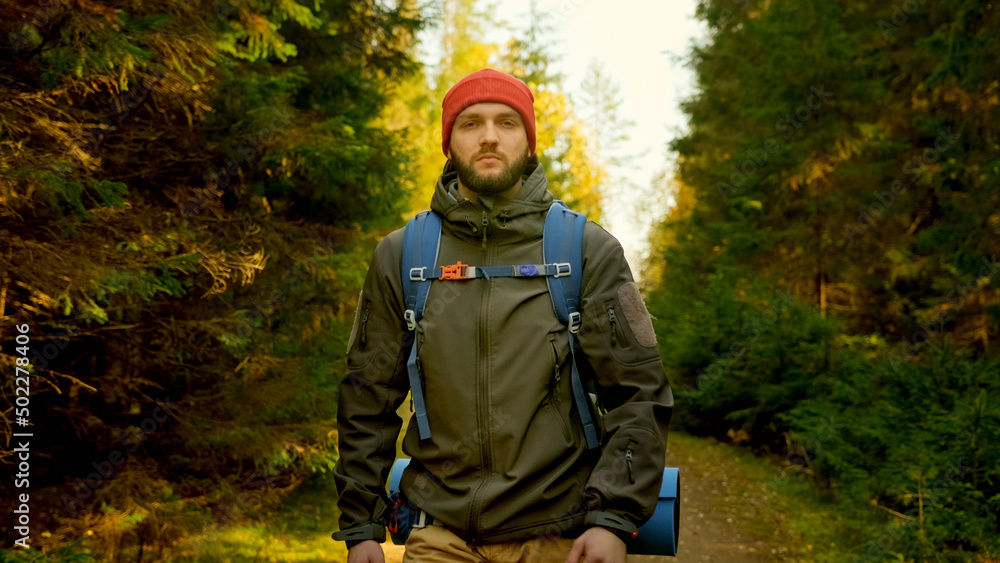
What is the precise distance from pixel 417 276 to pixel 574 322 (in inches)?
22.2

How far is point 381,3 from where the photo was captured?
28.5ft

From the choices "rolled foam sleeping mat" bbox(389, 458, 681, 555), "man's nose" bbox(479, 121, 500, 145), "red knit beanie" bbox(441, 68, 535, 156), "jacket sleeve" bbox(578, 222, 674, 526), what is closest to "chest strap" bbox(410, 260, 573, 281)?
"jacket sleeve" bbox(578, 222, 674, 526)

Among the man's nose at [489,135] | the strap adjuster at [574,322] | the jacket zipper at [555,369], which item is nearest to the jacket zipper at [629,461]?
the jacket zipper at [555,369]

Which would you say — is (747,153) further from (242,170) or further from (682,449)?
(242,170)

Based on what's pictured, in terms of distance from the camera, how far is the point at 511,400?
7.85 ft

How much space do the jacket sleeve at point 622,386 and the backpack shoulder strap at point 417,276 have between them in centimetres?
54

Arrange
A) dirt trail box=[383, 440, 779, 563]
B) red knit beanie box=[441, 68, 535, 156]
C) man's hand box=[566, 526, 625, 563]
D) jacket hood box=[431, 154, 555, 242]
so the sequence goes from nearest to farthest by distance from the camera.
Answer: man's hand box=[566, 526, 625, 563], jacket hood box=[431, 154, 555, 242], red knit beanie box=[441, 68, 535, 156], dirt trail box=[383, 440, 779, 563]

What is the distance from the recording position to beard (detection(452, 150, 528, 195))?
8.67 ft

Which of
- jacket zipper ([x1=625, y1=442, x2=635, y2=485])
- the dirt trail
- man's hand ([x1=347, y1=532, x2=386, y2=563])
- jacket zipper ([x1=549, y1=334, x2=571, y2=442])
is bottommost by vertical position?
the dirt trail

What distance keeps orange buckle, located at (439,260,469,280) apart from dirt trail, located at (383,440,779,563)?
4.53 metres

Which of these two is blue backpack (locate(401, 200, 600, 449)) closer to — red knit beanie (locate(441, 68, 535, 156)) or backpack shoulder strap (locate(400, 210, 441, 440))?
backpack shoulder strap (locate(400, 210, 441, 440))

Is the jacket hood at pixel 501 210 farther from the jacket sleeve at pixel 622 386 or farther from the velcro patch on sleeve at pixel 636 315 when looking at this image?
the velcro patch on sleeve at pixel 636 315

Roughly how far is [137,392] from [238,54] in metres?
2.84

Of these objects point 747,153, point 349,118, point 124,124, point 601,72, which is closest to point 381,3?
point 349,118
